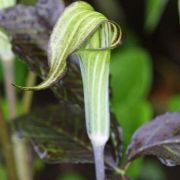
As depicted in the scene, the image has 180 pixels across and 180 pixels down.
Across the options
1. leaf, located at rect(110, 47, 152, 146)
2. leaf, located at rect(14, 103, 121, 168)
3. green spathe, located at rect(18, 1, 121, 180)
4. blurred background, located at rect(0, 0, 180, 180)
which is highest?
green spathe, located at rect(18, 1, 121, 180)

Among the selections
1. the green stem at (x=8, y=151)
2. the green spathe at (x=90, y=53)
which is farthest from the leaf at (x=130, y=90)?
the green spathe at (x=90, y=53)

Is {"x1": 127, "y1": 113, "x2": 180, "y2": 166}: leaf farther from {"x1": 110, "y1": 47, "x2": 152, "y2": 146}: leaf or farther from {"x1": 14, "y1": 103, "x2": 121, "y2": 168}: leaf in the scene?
{"x1": 110, "y1": 47, "x2": 152, "y2": 146}: leaf

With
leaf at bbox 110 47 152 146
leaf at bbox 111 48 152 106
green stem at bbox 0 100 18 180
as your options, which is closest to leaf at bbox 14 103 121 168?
green stem at bbox 0 100 18 180

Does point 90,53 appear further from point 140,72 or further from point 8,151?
point 140,72

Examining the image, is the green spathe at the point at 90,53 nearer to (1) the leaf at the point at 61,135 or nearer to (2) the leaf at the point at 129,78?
(1) the leaf at the point at 61,135

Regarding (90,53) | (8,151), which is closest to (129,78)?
(8,151)

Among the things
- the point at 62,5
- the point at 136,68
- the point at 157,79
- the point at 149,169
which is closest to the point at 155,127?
the point at 62,5
